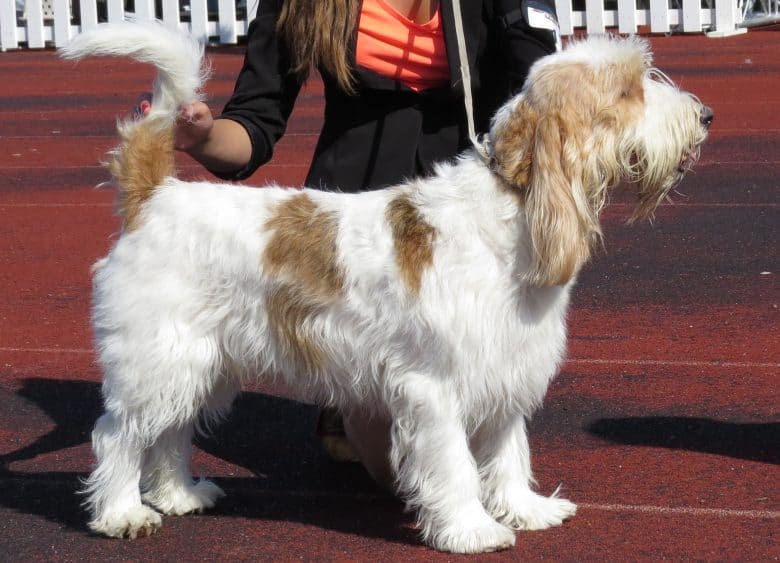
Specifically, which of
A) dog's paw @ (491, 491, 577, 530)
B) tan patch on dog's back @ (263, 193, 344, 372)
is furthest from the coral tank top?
dog's paw @ (491, 491, 577, 530)

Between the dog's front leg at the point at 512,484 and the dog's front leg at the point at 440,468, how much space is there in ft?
0.59

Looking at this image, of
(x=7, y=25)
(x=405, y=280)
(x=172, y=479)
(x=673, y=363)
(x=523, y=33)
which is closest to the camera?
(x=405, y=280)

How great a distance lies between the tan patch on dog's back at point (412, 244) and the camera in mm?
3750

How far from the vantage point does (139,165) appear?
13.1 feet

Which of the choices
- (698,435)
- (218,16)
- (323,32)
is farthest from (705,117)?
(218,16)

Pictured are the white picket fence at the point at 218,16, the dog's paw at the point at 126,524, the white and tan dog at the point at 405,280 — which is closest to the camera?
the white and tan dog at the point at 405,280

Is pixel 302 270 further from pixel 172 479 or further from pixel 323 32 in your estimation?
pixel 323 32

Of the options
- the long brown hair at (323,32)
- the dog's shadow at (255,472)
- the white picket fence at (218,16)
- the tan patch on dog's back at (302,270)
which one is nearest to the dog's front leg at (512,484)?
the dog's shadow at (255,472)

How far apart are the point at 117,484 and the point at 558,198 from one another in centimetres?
171

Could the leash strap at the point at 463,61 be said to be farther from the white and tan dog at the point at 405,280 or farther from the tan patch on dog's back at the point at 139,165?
the tan patch on dog's back at the point at 139,165

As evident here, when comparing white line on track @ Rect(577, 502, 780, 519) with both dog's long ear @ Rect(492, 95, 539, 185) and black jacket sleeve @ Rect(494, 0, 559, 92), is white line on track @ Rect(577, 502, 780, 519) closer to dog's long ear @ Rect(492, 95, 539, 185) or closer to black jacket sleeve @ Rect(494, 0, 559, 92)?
dog's long ear @ Rect(492, 95, 539, 185)

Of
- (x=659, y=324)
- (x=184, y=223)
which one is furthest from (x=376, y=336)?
(x=659, y=324)

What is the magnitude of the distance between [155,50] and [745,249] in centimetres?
481

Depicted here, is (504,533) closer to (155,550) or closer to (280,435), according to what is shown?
(155,550)
